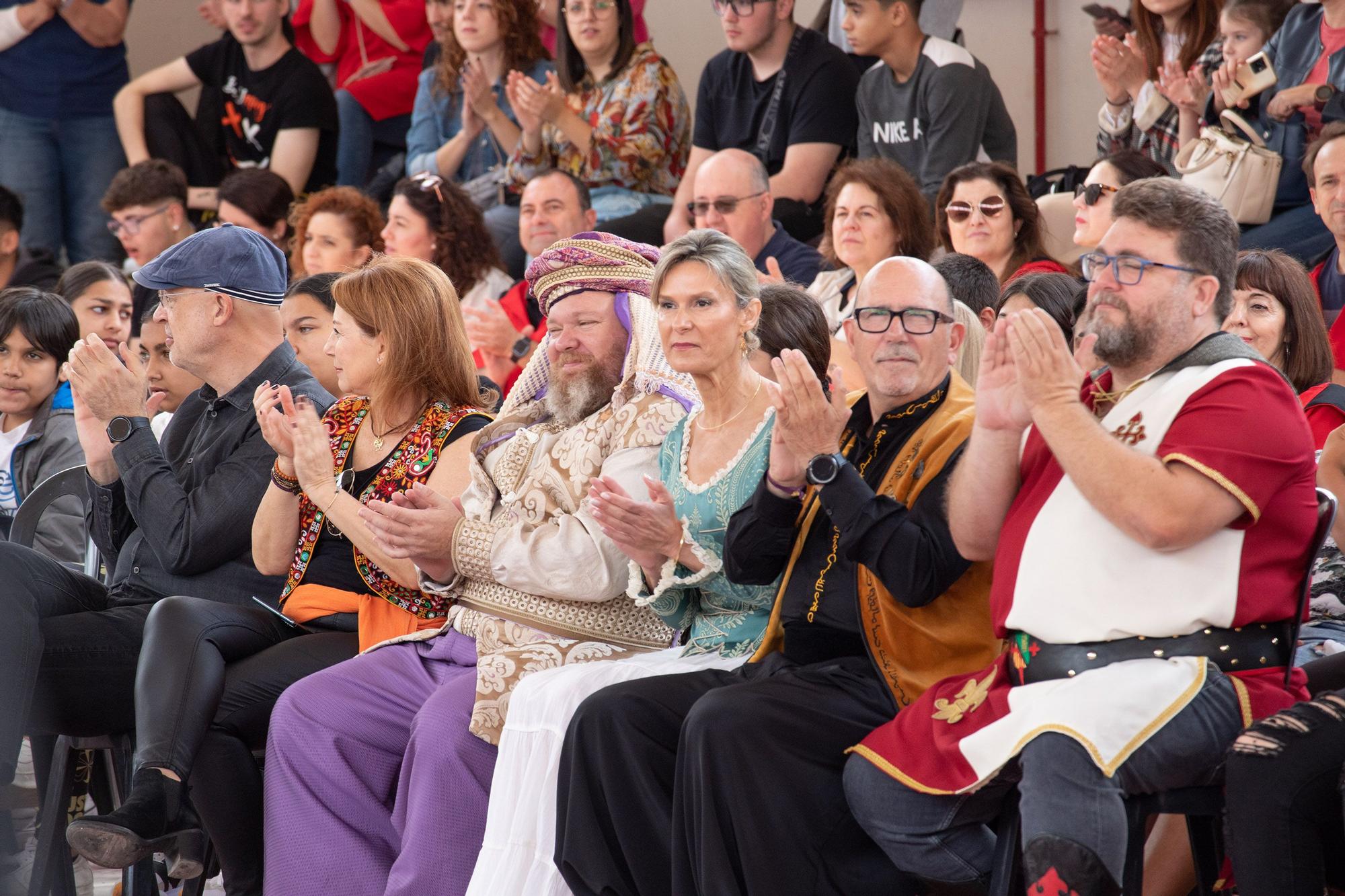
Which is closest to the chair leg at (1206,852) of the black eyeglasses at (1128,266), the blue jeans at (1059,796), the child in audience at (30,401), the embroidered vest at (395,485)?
the blue jeans at (1059,796)

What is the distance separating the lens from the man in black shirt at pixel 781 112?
581 centimetres

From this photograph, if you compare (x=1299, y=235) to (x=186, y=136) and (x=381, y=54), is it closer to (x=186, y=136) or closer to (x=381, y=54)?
(x=381, y=54)

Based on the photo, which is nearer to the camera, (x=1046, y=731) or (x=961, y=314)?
(x=1046, y=731)

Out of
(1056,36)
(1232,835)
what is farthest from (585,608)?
(1056,36)

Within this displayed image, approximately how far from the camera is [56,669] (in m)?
3.57

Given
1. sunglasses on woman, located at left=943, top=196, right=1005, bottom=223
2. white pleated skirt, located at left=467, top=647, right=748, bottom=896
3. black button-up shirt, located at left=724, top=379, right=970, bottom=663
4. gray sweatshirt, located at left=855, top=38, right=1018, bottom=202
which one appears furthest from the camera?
gray sweatshirt, located at left=855, top=38, right=1018, bottom=202

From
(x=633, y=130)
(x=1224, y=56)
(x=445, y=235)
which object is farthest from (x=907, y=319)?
(x=633, y=130)

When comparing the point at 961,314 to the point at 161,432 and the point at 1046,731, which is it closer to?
the point at 1046,731

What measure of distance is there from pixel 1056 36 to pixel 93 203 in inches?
191

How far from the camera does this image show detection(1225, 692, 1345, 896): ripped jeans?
7.22 ft

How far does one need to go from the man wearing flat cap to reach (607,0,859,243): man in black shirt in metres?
2.19

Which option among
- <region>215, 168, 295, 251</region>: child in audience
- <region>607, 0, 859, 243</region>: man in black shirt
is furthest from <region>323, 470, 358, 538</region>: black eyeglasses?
<region>215, 168, 295, 251</region>: child in audience

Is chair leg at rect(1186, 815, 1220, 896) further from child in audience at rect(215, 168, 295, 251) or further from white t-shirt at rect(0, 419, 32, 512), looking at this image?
child in audience at rect(215, 168, 295, 251)

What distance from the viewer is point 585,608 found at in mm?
3273
